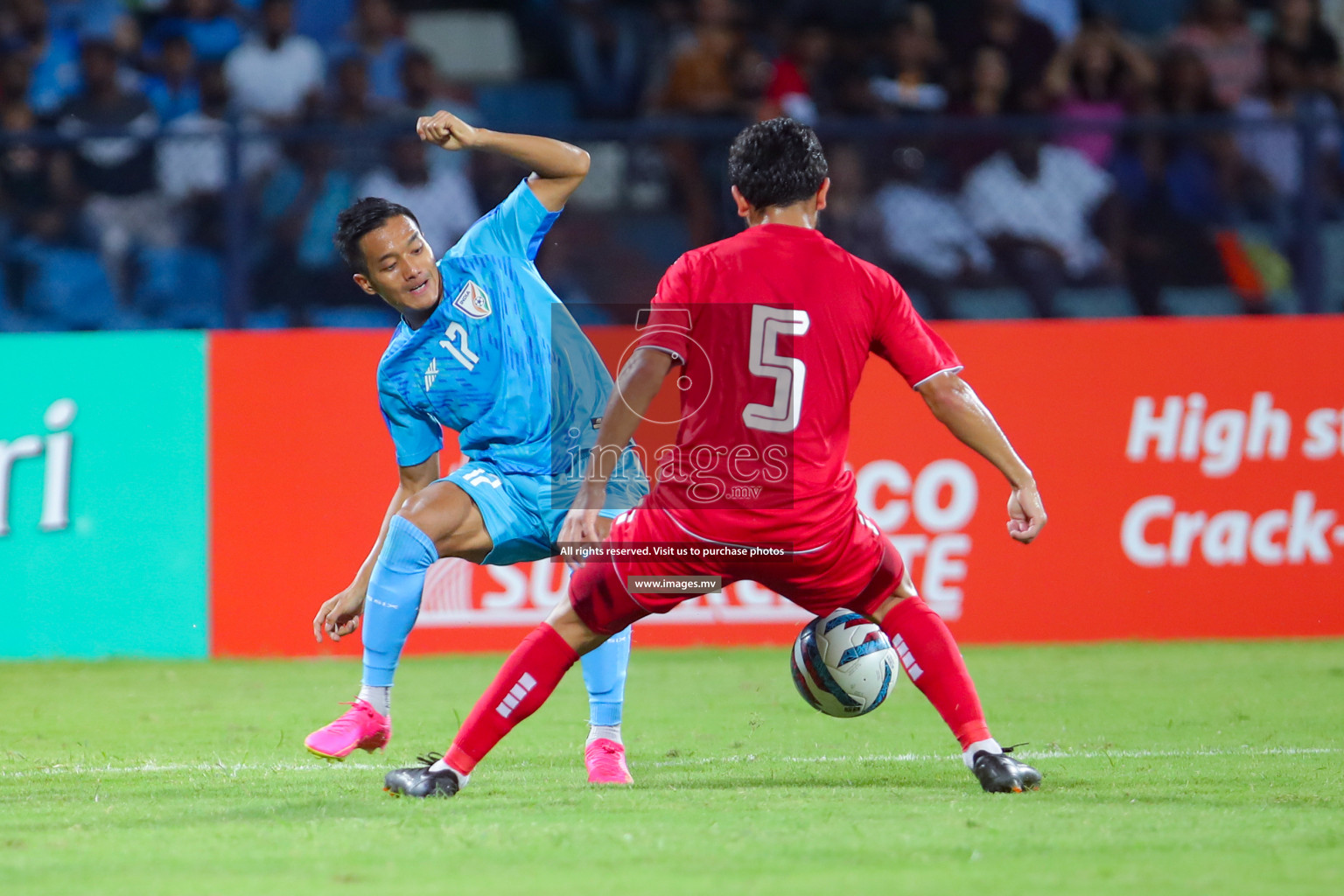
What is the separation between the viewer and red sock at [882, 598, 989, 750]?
193 inches

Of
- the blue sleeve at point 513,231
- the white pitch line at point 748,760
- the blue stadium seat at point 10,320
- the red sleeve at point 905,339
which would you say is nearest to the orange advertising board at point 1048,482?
the blue stadium seat at point 10,320

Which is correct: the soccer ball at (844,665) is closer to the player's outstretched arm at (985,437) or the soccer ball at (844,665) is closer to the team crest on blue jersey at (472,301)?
the player's outstretched arm at (985,437)

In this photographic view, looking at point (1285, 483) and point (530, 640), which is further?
point (1285, 483)

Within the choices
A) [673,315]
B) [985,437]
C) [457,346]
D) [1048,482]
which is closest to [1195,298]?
[1048,482]

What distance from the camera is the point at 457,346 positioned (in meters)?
5.79

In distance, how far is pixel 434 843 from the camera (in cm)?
417

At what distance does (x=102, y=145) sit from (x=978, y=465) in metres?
5.56

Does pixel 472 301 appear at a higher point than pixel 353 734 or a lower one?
higher

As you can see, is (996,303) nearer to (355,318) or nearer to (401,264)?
(355,318)

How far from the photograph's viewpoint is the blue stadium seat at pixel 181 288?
10.2m

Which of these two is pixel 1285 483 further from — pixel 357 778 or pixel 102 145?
pixel 102 145

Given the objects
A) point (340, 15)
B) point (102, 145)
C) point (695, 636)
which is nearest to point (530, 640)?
point (695, 636)

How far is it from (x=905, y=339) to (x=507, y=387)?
63.2 inches

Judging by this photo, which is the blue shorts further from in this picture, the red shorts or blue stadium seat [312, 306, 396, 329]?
blue stadium seat [312, 306, 396, 329]
